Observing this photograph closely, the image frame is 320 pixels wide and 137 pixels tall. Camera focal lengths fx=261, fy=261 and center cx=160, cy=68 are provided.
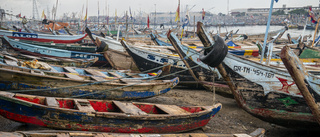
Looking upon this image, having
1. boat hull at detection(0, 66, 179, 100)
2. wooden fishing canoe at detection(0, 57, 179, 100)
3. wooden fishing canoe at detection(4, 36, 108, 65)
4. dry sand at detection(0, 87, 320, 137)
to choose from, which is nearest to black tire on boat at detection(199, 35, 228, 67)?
dry sand at detection(0, 87, 320, 137)

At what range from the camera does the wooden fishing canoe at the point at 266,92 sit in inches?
249

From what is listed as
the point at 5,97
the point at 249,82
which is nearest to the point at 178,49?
the point at 249,82

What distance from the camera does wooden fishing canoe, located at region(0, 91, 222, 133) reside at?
482cm

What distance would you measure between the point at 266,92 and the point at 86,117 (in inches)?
182

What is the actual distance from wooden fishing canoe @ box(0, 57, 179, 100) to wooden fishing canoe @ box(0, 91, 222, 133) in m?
0.85

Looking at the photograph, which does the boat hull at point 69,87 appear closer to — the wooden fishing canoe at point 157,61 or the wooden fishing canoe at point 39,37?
the wooden fishing canoe at point 157,61

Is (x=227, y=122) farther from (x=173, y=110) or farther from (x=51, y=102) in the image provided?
(x=51, y=102)

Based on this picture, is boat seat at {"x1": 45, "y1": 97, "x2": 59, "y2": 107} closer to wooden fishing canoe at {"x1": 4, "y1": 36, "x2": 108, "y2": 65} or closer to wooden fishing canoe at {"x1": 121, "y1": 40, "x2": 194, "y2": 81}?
wooden fishing canoe at {"x1": 121, "y1": 40, "x2": 194, "y2": 81}

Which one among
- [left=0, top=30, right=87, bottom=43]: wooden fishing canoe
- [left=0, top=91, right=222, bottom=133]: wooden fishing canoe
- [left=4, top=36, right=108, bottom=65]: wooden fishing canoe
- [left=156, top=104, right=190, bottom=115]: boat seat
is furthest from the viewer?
[left=0, top=30, right=87, bottom=43]: wooden fishing canoe

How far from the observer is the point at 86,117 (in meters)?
4.92

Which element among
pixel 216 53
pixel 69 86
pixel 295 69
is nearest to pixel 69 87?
pixel 69 86

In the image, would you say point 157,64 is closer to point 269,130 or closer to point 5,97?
point 269,130

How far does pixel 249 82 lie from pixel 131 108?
133 inches

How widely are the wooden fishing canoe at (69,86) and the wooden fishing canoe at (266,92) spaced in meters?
2.28
